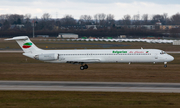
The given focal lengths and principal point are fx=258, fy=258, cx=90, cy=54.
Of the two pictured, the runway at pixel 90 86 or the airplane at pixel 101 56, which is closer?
the runway at pixel 90 86

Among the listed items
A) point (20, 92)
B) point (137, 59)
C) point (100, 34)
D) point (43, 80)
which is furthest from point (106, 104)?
point (100, 34)

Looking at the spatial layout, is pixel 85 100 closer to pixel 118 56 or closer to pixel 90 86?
pixel 90 86

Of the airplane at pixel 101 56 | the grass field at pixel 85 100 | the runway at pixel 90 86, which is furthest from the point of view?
the airplane at pixel 101 56

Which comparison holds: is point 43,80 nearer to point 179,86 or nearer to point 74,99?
point 74,99

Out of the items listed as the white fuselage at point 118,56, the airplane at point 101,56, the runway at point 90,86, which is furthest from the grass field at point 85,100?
the white fuselage at point 118,56

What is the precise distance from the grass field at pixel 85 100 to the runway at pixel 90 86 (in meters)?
1.75

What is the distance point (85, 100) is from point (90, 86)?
5.80 meters

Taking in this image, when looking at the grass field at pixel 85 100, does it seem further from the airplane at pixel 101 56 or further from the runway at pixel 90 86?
the airplane at pixel 101 56

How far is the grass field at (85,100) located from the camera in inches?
819

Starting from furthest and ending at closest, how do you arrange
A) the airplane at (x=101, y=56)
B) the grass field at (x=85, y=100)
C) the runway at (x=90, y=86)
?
the airplane at (x=101, y=56) < the runway at (x=90, y=86) < the grass field at (x=85, y=100)

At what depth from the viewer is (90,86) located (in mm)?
28141

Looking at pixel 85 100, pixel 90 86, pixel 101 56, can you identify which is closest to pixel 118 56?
pixel 101 56

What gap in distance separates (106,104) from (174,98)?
20.7ft

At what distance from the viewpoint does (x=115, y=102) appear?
21.7 metres
